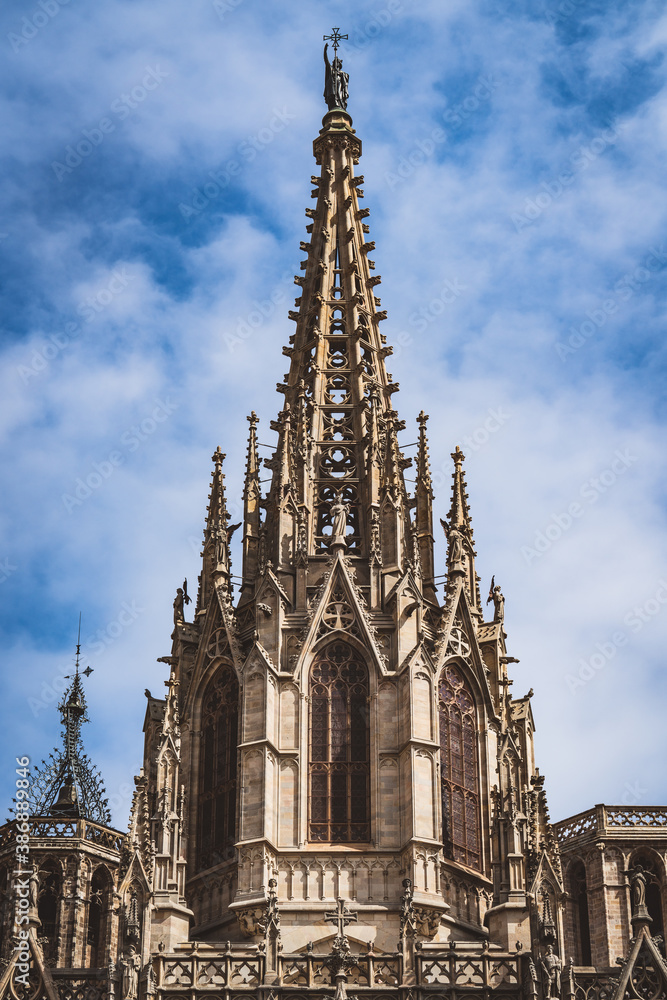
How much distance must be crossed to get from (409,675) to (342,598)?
359 cm

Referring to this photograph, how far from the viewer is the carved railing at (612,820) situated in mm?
76875

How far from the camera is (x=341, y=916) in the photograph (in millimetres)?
58750

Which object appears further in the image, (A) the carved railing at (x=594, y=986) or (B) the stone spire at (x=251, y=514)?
(B) the stone spire at (x=251, y=514)

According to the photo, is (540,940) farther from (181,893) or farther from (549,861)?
(181,893)

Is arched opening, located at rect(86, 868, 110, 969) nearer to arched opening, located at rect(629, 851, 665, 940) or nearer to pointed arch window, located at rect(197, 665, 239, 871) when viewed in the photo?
pointed arch window, located at rect(197, 665, 239, 871)

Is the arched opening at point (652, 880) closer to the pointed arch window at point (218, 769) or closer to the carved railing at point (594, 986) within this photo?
the carved railing at point (594, 986)

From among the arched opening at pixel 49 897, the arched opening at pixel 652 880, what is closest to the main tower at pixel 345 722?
the arched opening at pixel 652 880

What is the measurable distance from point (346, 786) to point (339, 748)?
1226 millimetres

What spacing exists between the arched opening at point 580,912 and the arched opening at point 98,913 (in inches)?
704

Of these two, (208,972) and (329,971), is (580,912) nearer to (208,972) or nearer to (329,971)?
(329,971)

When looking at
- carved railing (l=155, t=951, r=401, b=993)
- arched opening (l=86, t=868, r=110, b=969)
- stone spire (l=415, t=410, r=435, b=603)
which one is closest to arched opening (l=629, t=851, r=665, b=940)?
stone spire (l=415, t=410, r=435, b=603)

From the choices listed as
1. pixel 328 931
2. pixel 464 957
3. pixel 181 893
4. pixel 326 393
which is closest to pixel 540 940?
pixel 464 957

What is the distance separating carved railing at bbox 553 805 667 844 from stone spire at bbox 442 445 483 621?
11112 millimetres

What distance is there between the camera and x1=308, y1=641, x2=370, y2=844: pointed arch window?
63188 millimetres
